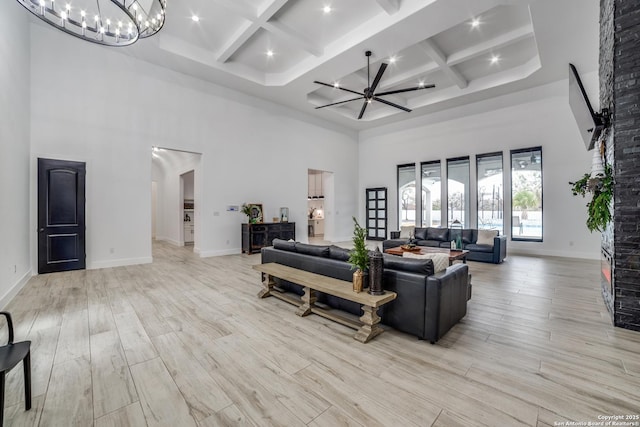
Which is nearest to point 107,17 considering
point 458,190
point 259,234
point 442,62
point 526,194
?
point 259,234

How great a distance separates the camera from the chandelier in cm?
282

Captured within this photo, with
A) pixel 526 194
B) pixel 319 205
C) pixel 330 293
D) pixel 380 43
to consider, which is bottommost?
pixel 330 293

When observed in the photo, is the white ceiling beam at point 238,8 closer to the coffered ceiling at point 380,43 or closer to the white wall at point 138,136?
the coffered ceiling at point 380,43

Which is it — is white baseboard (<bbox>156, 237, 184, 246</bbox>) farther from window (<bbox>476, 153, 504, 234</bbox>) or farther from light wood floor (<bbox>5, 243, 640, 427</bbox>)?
window (<bbox>476, 153, 504, 234</bbox>)

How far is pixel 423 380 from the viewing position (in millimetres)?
1985

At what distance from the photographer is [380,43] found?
5238mm

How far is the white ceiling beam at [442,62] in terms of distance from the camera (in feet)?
18.1

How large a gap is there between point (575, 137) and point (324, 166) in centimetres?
709

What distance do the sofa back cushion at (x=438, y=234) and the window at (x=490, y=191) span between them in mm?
1742

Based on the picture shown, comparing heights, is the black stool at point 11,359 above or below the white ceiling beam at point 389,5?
below

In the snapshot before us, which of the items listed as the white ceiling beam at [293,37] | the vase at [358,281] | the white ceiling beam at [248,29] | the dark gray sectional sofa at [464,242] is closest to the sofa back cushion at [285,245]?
the vase at [358,281]

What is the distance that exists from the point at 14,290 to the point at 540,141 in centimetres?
1133

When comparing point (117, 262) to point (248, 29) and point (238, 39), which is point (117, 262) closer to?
point (238, 39)

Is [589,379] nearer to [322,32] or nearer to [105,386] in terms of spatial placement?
[105,386]
